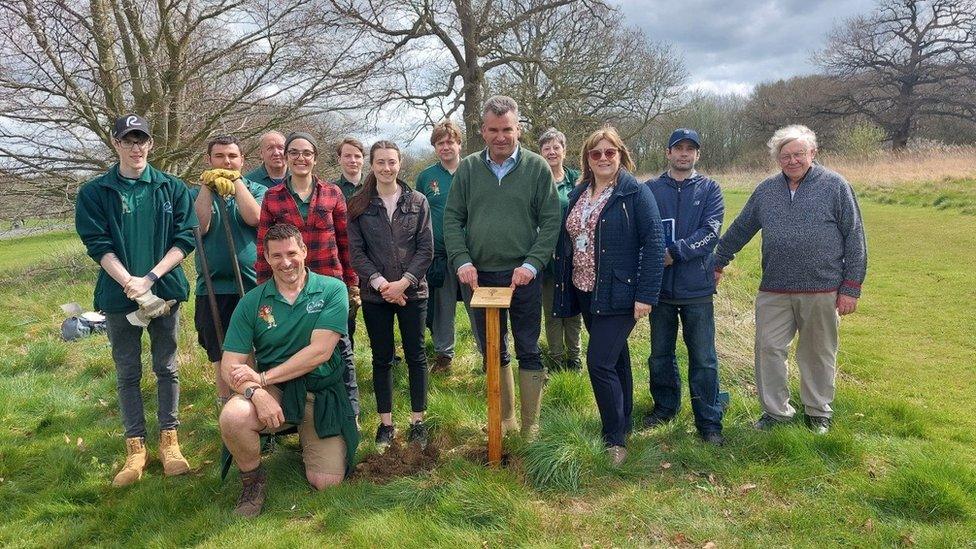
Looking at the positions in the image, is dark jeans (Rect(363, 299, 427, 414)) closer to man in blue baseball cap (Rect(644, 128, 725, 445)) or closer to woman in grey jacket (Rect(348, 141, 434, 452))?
woman in grey jacket (Rect(348, 141, 434, 452))

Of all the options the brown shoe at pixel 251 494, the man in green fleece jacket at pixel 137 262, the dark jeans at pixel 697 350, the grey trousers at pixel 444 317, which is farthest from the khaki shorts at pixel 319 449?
the dark jeans at pixel 697 350

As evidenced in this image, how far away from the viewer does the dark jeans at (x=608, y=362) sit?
10.5 ft

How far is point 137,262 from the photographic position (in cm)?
349

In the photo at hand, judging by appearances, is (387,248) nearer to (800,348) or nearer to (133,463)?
(133,463)

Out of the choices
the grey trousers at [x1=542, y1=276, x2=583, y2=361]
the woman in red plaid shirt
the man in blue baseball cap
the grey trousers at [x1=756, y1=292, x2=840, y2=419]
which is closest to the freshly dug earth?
the woman in red plaid shirt

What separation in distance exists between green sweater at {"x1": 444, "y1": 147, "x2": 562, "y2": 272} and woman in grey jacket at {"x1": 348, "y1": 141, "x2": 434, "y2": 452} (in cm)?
38

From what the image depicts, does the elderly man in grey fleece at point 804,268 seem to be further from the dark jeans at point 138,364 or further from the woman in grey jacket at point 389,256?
the dark jeans at point 138,364

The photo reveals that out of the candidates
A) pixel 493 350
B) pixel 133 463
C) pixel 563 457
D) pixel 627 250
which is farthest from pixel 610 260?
pixel 133 463

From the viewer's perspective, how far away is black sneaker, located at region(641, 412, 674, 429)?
384cm

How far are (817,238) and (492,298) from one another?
2.03 meters

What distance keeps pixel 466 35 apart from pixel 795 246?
1197 cm

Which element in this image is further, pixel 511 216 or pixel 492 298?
pixel 511 216

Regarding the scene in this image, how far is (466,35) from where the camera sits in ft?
44.5

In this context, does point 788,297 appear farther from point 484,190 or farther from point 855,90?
point 855,90
